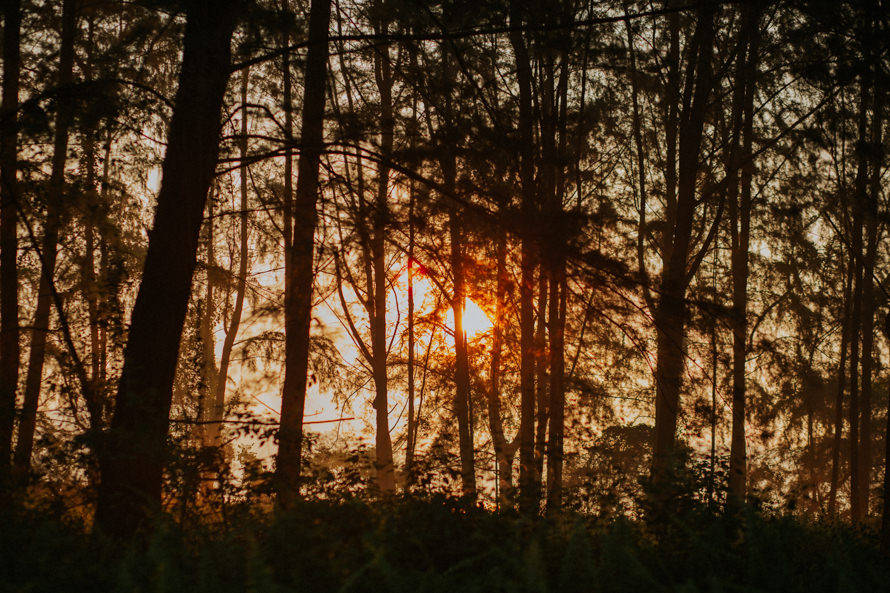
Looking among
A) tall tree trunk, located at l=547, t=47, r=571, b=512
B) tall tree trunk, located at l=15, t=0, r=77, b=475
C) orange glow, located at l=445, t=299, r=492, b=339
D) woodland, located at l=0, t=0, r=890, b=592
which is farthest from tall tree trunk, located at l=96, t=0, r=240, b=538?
orange glow, located at l=445, t=299, r=492, b=339

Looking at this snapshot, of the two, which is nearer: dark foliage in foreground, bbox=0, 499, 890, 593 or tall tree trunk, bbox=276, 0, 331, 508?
dark foliage in foreground, bbox=0, 499, 890, 593

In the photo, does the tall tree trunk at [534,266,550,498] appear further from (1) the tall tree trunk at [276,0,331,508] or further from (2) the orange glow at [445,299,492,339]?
(1) the tall tree trunk at [276,0,331,508]

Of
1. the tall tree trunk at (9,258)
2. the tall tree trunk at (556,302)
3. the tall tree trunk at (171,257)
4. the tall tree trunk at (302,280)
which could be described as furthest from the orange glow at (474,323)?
the tall tree trunk at (171,257)

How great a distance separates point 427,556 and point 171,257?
3189 mm

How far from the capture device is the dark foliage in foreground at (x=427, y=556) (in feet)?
11.3

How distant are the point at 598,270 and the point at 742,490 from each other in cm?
1041

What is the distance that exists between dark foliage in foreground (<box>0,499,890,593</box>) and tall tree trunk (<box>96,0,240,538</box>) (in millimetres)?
576

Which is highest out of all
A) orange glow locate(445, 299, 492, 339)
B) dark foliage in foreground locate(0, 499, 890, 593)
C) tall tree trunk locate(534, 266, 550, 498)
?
orange glow locate(445, 299, 492, 339)

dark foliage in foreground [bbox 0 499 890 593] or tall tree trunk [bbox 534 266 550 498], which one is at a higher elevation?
tall tree trunk [bbox 534 266 550 498]

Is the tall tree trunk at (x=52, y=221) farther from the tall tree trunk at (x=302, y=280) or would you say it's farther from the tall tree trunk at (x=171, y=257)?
the tall tree trunk at (x=171, y=257)

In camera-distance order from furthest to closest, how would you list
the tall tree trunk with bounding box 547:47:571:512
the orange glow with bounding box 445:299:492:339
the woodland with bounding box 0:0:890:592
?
the orange glow with bounding box 445:299:492:339, the tall tree trunk with bounding box 547:47:571:512, the woodland with bounding box 0:0:890:592

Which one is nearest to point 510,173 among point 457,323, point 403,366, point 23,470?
point 23,470

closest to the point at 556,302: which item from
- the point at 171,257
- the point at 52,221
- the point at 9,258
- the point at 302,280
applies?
the point at 302,280

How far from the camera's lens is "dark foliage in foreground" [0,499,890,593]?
3.45 metres
